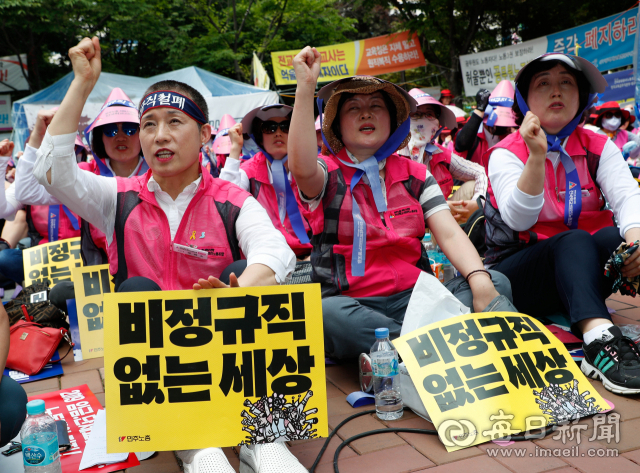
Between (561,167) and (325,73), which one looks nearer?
(561,167)

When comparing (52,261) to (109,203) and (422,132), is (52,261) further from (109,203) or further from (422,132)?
(422,132)

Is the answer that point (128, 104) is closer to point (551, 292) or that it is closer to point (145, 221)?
point (145, 221)

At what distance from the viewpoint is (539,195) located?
268cm

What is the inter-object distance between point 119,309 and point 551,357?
1.81 metres

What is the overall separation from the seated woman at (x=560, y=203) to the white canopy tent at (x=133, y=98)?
33.5 feet

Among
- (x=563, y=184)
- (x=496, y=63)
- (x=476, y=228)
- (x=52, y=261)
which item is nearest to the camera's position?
(x=563, y=184)

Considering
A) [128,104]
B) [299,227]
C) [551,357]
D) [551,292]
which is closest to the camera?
[551,357]

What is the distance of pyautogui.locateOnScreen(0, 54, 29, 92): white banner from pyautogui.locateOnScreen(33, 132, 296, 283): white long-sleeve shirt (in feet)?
56.8

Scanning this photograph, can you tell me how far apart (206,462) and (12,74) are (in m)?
19.0

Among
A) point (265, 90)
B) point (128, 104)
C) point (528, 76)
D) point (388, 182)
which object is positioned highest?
point (265, 90)

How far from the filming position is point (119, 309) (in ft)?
6.25

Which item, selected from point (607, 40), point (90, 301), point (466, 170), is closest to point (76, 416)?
point (90, 301)

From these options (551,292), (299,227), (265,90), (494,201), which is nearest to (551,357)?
(551,292)

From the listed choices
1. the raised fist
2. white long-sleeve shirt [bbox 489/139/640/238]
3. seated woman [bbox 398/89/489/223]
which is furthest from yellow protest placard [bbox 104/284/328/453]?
the raised fist
